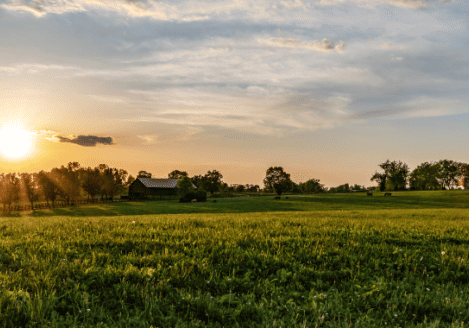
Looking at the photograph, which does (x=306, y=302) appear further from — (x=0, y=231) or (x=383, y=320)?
(x=0, y=231)

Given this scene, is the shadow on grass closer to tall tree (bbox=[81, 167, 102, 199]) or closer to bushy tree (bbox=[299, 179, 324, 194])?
tall tree (bbox=[81, 167, 102, 199])

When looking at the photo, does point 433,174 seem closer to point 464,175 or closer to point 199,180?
point 464,175

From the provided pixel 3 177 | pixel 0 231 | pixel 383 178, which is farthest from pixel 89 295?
pixel 383 178

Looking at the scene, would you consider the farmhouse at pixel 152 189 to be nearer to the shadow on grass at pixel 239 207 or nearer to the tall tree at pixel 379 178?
the shadow on grass at pixel 239 207

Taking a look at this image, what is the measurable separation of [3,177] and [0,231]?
238 ft

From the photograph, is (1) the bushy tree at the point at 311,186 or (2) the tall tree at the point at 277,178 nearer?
(2) the tall tree at the point at 277,178

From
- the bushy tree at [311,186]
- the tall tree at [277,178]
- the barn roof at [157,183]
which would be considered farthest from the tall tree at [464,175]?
the barn roof at [157,183]

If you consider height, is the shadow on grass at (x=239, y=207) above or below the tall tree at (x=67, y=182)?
below

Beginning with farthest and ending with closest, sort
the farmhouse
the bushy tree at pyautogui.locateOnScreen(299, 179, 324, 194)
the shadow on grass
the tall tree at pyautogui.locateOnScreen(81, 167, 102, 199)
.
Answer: the bushy tree at pyautogui.locateOnScreen(299, 179, 324, 194) < the farmhouse < the tall tree at pyautogui.locateOnScreen(81, 167, 102, 199) < the shadow on grass

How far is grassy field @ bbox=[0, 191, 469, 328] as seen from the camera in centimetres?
468

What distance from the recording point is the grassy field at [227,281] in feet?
15.3

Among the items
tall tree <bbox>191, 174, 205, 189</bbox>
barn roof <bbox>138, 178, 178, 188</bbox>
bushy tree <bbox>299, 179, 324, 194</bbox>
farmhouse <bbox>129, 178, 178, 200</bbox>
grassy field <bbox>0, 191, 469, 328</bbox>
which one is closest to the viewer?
grassy field <bbox>0, 191, 469, 328</bbox>

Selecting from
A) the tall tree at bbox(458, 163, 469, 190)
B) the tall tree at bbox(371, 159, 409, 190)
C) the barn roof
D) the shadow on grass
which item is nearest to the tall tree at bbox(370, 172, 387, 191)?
the tall tree at bbox(371, 159, 409, 190)

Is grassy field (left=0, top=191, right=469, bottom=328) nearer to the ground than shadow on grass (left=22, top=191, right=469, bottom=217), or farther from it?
farther from it
